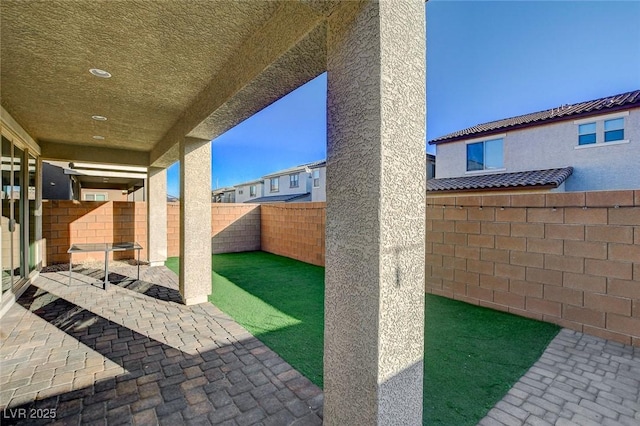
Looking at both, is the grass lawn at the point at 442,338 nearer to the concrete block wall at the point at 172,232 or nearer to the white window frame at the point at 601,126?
the concrete block wall at the point at 172,232

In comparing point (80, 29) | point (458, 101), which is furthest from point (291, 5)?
point (458, 101)

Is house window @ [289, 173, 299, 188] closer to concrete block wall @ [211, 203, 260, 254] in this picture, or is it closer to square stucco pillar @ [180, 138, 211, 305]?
concrete block wall @ [211, 203, 260, 254]

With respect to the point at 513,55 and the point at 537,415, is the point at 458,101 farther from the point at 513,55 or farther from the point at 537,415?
the point at 537,415

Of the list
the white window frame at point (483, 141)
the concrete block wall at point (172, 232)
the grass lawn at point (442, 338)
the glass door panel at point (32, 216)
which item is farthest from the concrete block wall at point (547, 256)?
the white window frame at point (483, 141)

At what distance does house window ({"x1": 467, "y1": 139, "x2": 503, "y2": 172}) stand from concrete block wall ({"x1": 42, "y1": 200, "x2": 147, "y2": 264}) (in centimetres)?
1527

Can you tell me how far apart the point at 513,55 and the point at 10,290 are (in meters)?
14.9

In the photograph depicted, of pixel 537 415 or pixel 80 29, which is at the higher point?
pixel 80 29

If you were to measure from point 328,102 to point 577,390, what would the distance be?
344cm

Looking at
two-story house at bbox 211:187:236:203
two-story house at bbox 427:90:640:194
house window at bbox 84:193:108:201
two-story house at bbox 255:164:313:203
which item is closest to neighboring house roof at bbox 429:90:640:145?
two-story house at bbox 427:90:640:194

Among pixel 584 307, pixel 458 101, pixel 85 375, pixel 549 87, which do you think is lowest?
pixel 85 375

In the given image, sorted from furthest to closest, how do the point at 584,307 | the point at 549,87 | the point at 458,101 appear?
the point at 458,101 → the point at 549,87 → the point at 584,307

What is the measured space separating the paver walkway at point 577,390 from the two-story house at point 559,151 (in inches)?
390

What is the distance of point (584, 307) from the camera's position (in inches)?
157

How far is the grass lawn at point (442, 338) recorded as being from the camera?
2.68 meters
